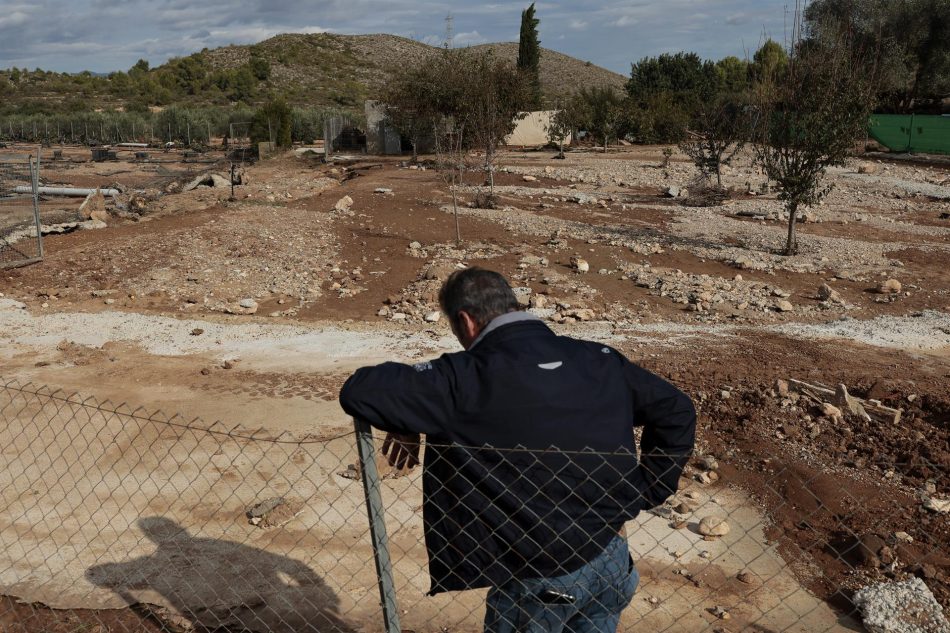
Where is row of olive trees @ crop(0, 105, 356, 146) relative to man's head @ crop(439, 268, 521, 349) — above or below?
above

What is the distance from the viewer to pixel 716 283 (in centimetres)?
1253

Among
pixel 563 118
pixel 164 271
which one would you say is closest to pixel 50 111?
pixel 563 118

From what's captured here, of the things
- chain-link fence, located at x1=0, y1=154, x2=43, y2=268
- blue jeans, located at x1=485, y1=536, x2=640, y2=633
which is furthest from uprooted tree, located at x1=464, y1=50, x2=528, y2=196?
blue jeans, located at x1=485, y1=536, x2=640, y2=633

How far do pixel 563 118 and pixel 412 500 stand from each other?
28428 millimetres

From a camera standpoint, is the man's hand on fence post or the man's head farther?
the man's hand on fence post

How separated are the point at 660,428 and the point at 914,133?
32862mm

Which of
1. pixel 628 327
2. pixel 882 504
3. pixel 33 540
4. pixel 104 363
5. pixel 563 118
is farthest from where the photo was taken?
pixel 563 118

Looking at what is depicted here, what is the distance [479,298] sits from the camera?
2.79m

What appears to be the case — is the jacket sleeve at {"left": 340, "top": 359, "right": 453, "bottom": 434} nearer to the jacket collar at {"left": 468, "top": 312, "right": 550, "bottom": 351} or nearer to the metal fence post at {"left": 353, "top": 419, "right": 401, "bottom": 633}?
the jacket collar at {"left": 468, "top": 312, "right": 550, "bottom": 351}

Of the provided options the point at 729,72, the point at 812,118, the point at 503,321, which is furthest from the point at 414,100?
the point at 729,72

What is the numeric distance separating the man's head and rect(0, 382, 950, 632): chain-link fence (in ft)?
1.40

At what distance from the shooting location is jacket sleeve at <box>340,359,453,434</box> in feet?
8.29

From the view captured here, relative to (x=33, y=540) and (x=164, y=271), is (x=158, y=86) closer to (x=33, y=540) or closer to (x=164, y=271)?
(x=164, y=271)

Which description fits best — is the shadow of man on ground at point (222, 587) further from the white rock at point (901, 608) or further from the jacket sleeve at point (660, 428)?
the white rock at point (901, 608)
